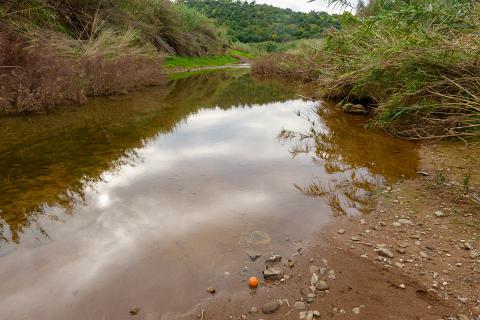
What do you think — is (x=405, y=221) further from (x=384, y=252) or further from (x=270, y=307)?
(x=270, y=307)

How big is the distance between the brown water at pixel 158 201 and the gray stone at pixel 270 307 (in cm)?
34

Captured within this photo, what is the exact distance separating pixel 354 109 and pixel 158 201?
7.27 meters

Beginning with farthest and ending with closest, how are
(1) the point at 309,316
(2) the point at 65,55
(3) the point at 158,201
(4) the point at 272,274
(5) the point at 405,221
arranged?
(2) the point at 65,55 < (3) the point at 158,201 < (5) the point at 405,221 < (4) the point at 272,274 < (1) the point at 309,316

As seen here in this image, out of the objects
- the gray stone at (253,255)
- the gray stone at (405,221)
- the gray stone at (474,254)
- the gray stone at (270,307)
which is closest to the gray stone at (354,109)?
the gray stone at (405,221)

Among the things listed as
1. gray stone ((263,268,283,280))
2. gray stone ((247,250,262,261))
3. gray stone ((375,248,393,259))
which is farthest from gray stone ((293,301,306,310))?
gray stone ((375,248,393,259))

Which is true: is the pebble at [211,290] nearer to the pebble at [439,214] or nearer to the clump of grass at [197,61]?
the pebble at [439,214]

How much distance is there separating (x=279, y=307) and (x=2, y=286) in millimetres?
2203

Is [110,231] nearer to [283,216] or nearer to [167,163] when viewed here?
[283,216]

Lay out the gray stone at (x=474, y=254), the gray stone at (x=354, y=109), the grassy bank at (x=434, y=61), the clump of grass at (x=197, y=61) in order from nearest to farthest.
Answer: the gray stone at (x=474, y=254), the grassy bank at (x=434, y=61), the gray stone at (x=354, y=109), the clump of grass at (x=197, y=61)

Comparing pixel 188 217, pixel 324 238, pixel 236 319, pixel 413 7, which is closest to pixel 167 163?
pixel 188 217

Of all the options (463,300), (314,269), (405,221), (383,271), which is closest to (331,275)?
(314,269)

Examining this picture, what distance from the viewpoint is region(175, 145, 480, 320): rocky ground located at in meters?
2.51

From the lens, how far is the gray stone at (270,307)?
2525 millimetres

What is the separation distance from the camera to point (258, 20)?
77.1m
